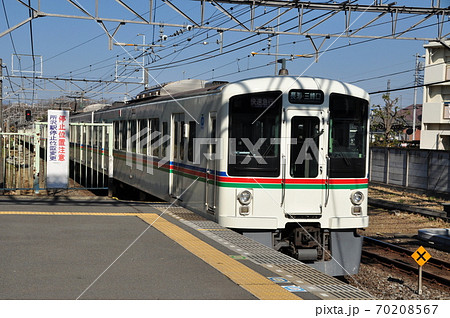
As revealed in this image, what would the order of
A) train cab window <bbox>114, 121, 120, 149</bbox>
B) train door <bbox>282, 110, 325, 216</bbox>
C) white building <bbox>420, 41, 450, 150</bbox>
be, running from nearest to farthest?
1. train door <bbox>282, 110, 325, 216</bbox>
2. train cab window <bbox>114, 121, 120, 149</bbox>
3. white building <bbox>420, 41, 450, 150</bbox>

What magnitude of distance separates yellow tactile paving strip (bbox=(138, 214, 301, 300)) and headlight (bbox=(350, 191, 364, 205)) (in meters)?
2.60

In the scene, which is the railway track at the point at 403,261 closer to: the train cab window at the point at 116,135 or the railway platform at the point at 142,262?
the railway platform at the point at 142,262

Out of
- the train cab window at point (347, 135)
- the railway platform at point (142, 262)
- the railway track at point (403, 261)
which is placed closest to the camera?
the railway platform at point (142, 262)

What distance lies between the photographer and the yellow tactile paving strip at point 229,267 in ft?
17.4

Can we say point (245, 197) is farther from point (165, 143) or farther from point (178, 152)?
point (165, 143)

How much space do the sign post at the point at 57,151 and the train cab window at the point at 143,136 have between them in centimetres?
181

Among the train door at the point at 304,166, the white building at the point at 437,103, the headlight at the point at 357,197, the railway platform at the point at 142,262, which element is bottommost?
the railway platform at the point at 142,262

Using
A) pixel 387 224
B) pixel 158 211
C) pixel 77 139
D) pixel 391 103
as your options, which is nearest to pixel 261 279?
pixel 158 211

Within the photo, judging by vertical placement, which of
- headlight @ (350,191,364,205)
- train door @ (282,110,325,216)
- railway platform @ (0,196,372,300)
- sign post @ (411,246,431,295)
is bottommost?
sign post @ (411,246,431,295)

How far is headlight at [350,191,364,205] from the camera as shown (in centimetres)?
883

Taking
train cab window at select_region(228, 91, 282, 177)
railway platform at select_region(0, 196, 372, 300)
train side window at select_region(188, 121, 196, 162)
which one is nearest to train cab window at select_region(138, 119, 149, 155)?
train side window at select_region(188, 121, 196, 162)

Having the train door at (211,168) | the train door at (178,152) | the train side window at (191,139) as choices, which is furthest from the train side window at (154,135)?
the train door at (211,168)

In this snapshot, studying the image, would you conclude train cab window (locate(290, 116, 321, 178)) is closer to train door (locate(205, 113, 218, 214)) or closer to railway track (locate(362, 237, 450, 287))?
train door (locate(205, 113, 218, 214))

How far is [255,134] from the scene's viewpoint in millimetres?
8492
